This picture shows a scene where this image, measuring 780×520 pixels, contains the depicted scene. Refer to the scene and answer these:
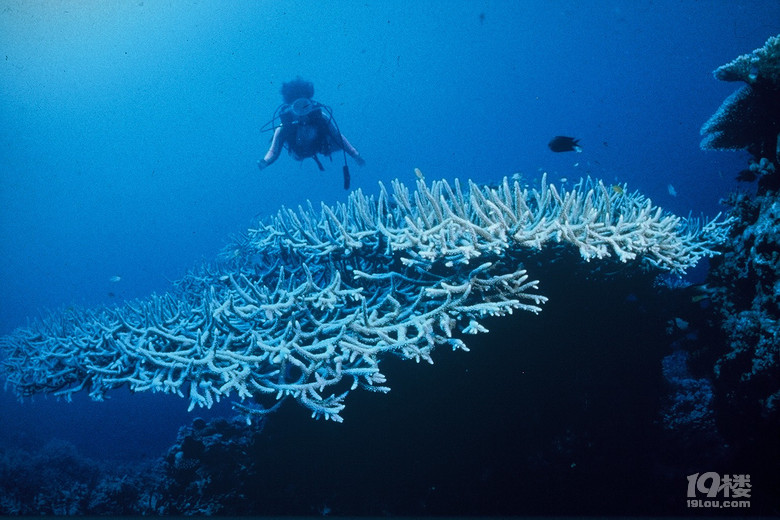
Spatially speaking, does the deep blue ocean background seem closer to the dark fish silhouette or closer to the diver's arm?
the dark fish silhouette

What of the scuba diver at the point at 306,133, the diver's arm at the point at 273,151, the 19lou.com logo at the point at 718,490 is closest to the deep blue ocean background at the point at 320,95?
the scuba diver at the point at 306,133

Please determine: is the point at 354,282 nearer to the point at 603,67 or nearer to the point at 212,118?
the point at 603,67

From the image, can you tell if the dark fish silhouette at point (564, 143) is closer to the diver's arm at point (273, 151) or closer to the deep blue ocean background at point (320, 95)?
the diver's arm at point (273, 151)

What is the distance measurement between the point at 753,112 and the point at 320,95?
8606 centimetres

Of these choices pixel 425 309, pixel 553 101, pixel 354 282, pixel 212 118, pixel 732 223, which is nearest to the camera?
pixel 425 309

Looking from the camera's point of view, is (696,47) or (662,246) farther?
(696,47)

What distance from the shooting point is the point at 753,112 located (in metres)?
3.25

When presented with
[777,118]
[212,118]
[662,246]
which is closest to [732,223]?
[777,118]

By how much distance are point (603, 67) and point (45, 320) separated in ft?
239

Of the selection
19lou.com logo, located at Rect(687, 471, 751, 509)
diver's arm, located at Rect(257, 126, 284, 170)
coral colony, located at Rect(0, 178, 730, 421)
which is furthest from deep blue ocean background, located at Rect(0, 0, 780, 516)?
coral colony, located at Rect(0, 178, 730, 421)

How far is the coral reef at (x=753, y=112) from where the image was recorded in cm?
281

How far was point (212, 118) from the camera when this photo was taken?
82875 millimetres

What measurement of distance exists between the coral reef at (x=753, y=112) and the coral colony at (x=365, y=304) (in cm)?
106

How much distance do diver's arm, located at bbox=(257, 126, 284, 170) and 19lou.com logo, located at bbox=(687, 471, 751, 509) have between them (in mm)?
7510
